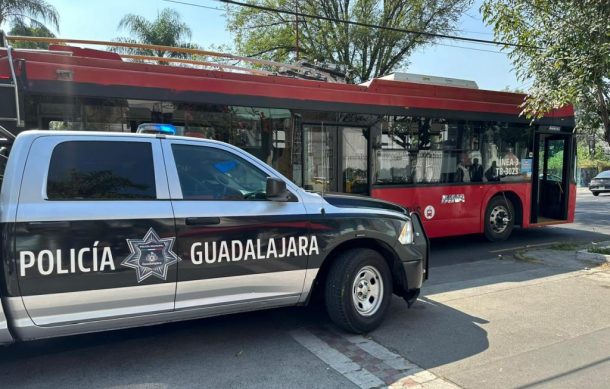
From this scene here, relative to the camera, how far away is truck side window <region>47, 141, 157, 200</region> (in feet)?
11.8

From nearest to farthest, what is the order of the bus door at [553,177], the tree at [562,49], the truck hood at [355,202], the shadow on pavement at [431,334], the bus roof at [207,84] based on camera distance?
the shadow on pavement at [431,334]
the truck hood at [355,202]
the bus roof at [207,84]
the tree at [562,49]
the bus door at [553,177]

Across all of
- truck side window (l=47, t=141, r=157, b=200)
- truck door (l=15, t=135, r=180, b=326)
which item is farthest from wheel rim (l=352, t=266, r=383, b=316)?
truck side window (l=47, t=141, r=157, b=200)

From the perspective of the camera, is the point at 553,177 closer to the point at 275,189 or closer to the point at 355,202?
the point at 355,202

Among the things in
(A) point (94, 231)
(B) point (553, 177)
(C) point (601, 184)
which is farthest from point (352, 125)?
(C) point (601, 184)

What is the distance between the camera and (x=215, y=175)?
13.8ft

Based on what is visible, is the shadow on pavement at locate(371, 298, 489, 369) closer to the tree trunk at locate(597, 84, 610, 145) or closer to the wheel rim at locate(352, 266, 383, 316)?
the wheel rim at locate(352, 266, 383, 316)

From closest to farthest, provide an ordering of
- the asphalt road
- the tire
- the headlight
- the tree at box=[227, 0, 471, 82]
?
1. the tire
2. the headlight
3. the asphalt road
4. the tree at box=[227, 0, 471, 82]

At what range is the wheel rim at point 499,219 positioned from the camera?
9.99m

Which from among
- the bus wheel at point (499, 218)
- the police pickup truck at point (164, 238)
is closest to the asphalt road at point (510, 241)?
the bus wheel at point (499, 218)

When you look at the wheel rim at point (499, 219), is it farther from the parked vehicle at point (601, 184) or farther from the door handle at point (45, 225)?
the parked vehicle at point (601, 184)

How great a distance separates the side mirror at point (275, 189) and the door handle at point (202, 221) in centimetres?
50

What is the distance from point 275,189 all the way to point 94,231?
1.46 metres

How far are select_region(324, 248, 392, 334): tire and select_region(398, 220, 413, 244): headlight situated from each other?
0.29 metres

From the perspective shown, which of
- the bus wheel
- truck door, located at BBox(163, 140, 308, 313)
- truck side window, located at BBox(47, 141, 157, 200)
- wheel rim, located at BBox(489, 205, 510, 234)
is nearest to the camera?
truck side window, located at BBox(47, 141, 157, 200)
